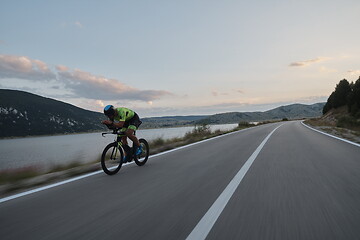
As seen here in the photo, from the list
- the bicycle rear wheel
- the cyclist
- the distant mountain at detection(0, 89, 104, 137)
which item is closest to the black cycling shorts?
the cyclist

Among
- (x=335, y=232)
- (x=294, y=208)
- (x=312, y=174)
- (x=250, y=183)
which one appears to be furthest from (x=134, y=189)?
(x=312, y=174)

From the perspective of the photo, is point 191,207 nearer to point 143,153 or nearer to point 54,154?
point 143,153

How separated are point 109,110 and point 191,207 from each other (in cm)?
360

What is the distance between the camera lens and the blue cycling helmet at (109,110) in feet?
20.5

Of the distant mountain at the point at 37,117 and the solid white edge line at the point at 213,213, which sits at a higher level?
the distant mountain at the point at 37,117

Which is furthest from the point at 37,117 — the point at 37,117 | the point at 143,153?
the point at 143,153

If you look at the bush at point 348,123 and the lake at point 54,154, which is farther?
the bush at point 348,123

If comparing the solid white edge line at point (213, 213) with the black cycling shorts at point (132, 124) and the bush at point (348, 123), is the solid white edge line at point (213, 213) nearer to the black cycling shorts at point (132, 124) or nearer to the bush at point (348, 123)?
the black cycling shorts at point (132, 124)

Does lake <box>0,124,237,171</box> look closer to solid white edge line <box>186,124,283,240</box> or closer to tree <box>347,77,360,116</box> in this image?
solid white edge line <box>186,124,283,240</box>

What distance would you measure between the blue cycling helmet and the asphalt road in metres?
1.54

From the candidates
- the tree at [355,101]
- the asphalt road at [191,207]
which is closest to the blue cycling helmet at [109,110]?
the asphalt road at [191,207]

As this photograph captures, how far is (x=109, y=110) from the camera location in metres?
6.29

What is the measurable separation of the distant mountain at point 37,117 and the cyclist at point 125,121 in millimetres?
107211

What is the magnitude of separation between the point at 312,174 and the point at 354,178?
76cm
